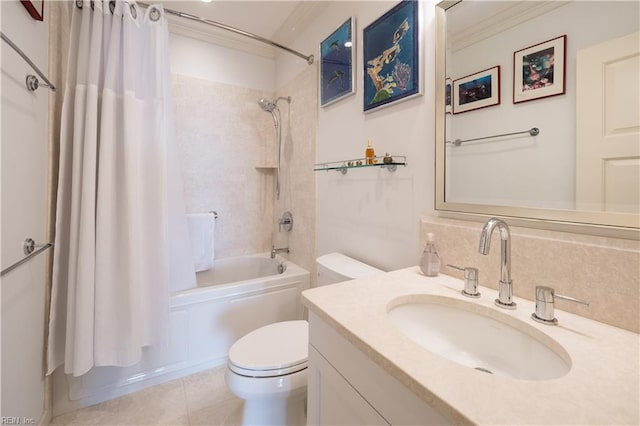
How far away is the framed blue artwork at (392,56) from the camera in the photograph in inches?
47.4

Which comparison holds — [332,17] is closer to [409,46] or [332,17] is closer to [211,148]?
[409,46]

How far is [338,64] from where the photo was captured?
167cm

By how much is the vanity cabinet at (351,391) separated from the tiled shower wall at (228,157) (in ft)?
6.06

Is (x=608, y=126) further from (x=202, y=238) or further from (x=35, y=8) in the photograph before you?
(x=202, y=238)

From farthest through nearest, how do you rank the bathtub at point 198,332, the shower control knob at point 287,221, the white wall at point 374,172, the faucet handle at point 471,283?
the shower control knob at point 287,221, the bathtub at point 198,332, the white wall at point 374,172, the faucet handle at point 471,283

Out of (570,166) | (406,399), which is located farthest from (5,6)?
(570,166)

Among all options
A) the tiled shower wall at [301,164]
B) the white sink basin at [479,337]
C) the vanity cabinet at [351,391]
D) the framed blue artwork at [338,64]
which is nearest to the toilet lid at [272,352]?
the vanity cabinet at [351,391]

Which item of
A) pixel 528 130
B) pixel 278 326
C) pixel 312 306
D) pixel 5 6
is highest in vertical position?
pixel 5 6

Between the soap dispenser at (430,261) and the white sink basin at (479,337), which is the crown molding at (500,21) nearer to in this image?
the soap dispenser at (430,261)

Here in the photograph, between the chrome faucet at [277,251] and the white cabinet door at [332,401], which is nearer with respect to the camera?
the white cabinet door at [332,401]

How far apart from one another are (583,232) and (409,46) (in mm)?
974

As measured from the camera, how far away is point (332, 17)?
1.75 m

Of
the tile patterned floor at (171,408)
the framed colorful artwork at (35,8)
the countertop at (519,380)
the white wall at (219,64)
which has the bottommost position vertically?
the tile patterned floor at (171,408)

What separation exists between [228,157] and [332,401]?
2156mm
